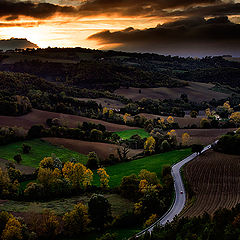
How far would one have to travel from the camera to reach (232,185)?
58906mm

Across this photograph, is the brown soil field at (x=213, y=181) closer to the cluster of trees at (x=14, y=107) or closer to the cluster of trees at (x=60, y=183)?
the cluster of trees at (x=60, y=183)

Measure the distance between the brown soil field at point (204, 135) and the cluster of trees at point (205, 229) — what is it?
5562 cm

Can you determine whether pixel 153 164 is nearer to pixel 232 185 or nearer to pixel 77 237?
pixel 232 185

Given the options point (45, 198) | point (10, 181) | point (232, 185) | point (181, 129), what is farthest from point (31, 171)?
point (181, 129)

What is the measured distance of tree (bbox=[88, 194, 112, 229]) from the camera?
48.9 m

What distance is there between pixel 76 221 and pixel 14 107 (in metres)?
76.1

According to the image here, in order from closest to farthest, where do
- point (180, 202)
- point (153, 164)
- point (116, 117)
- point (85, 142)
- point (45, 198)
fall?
point (180, 202)
point (45, 198)
point (153, 164)
point (85, 142)
point (116, 117)

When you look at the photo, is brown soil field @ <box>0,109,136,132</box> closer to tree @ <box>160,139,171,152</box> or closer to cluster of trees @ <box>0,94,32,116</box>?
cluster of trees @ <box>0,94,32,116</box>

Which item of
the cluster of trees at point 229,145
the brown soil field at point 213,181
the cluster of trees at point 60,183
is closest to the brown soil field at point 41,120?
the cluster of trees at point 229,145

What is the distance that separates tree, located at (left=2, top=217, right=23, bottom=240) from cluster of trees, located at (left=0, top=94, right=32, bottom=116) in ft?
245

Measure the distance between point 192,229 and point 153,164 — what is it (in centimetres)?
3937

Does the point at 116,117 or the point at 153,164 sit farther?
the point at 116,117

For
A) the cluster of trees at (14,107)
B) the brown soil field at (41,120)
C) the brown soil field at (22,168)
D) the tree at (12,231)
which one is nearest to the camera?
the tree at (12,231)

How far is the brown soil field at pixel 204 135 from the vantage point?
319 ft
